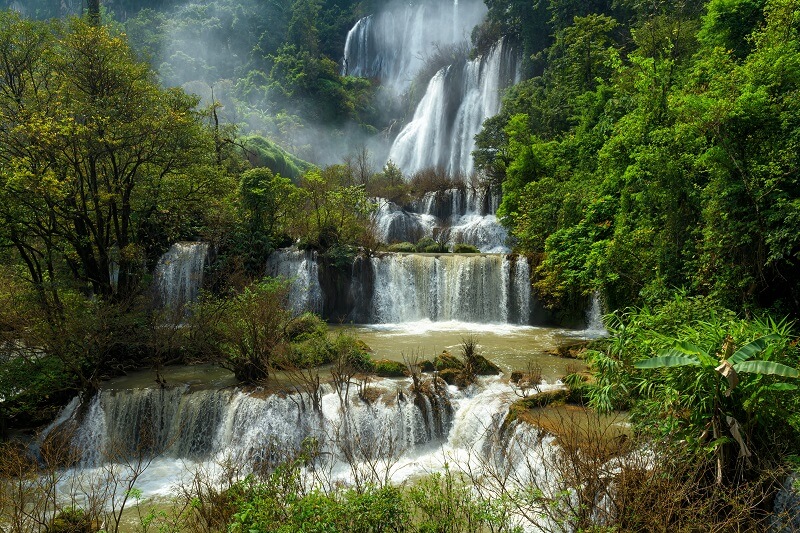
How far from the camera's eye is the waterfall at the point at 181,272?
20.0 m

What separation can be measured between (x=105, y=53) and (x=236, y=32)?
46.7 meters

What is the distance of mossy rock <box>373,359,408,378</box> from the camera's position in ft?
39.3

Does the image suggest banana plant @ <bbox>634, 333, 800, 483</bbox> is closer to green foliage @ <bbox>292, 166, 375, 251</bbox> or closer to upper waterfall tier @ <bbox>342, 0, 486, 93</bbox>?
green foliage @ <bbox>292, 166, 375, 251</bbox>

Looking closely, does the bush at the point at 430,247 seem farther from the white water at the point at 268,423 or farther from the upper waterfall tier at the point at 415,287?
the white water at the point at 268,423

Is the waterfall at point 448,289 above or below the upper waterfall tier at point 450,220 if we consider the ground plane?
below

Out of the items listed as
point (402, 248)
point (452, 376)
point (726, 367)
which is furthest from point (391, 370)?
point (402, 248)

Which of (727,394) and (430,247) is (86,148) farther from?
(430,247)

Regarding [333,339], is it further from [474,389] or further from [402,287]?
[402,287]

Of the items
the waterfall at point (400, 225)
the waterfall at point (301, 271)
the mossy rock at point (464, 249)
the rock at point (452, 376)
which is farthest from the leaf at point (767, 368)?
the waterfall at point (400, 225)

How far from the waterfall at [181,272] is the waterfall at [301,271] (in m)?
2.75

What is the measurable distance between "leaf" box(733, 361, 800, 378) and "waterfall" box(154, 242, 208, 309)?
18848 millimetres

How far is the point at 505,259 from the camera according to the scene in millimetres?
19047

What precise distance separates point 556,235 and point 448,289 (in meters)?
4.94

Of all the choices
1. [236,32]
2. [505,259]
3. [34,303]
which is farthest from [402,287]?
[236,32]
